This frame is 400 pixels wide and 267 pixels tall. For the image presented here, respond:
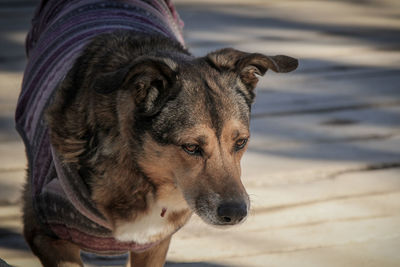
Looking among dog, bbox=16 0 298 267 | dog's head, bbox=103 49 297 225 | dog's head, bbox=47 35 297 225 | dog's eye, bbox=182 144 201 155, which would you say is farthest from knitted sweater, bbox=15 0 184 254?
dog's eye, bbox=182 144 201 155

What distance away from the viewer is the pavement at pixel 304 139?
315cm

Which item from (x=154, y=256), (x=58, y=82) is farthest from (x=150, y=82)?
(x=154, y=256)

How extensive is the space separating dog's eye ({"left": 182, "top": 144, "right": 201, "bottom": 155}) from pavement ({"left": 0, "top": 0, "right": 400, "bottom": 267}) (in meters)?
0.83

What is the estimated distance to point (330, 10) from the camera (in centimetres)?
607

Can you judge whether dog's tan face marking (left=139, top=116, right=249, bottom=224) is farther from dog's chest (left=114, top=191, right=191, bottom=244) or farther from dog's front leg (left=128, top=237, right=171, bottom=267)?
dog's front leg (left=128, top=237, right=171, bottom=267)

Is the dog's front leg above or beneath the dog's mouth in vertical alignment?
beneath

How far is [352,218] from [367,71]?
1891 mm

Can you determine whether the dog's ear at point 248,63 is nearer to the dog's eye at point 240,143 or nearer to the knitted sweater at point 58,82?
the dog's eye at point 240,143

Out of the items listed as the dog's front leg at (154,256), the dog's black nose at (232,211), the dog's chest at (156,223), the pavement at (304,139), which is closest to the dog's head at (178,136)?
the dog's black nose at (232,211)

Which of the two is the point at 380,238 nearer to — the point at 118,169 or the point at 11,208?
the point at 118,169

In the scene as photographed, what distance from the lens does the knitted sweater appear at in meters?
2.42

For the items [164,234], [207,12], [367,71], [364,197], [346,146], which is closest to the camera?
[164,234]

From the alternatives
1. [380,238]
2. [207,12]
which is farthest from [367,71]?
[380,238]

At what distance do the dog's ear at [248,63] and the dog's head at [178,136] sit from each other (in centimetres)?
18
